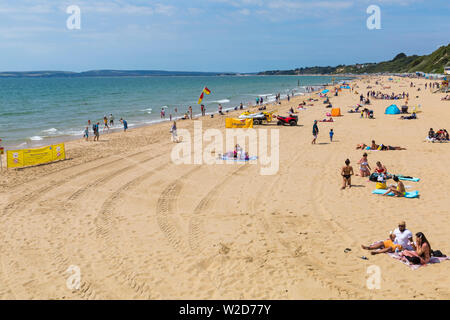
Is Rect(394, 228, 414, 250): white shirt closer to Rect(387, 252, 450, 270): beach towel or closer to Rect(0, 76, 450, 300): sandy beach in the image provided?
Rect(387, 252, 450, 270): beach towel

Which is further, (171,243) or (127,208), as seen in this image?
(127,208)

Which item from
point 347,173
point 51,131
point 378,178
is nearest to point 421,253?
point 347,173

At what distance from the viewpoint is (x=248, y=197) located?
11.4m

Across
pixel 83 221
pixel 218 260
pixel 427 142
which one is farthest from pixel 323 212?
pixel 427 142

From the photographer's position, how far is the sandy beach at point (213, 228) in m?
6.62

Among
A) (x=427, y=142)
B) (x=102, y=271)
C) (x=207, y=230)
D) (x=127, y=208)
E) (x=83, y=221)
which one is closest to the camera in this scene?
(x=102, y=271)

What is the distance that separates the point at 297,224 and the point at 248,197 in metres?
2.50

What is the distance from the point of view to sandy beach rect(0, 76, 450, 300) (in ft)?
21.7

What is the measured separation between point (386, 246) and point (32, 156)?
1563 centimetres

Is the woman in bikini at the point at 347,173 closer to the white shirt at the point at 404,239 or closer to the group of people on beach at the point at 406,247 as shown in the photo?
the group of people on beach at the point at 406,247

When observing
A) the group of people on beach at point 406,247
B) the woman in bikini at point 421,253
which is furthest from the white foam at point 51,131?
the woman in bikini at point 421,253

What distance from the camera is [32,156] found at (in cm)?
1669

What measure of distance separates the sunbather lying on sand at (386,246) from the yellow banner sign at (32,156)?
15.2 m

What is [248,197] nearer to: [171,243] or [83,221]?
[171,243]
